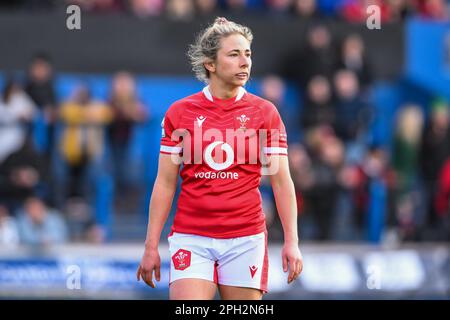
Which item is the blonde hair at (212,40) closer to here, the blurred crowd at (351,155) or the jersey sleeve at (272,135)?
the jersey sleeve at (272,135)

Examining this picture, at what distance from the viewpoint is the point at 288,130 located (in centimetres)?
1519

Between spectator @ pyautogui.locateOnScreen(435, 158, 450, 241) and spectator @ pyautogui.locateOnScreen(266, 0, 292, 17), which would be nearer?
spectator @ pyautogui.locateOnScreen(435, 158, 450, 241)

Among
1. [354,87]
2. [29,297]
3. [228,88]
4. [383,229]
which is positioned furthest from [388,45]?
[228,88]

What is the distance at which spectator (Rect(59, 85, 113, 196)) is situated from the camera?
46.9ft

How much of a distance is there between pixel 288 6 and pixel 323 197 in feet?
11.4

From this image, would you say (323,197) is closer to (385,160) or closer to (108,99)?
(385,160)

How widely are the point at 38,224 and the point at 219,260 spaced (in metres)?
7.23

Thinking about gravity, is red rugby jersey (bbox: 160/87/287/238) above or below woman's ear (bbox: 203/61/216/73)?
below

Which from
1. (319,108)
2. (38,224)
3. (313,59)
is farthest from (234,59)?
(313,59)

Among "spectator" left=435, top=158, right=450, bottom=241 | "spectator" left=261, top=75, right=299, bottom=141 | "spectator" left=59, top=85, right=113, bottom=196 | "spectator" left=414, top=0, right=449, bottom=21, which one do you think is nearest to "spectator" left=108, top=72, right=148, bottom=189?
"spectator" left=59, top=85, right=113, bottom=196

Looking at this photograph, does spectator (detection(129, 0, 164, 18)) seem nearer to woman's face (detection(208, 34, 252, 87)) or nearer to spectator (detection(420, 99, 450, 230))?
spectator (detection(420, 99, 450, 230))

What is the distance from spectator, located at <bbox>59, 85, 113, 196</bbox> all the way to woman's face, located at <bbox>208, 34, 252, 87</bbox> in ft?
24.4

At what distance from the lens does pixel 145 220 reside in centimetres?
1452
